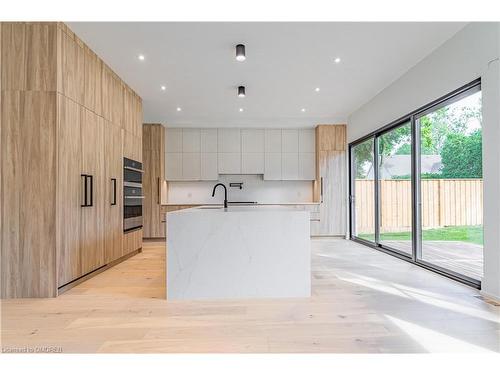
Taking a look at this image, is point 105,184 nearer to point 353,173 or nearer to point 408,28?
point 408,28

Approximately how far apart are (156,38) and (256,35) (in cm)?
109

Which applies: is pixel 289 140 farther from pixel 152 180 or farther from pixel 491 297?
pixel 491 297

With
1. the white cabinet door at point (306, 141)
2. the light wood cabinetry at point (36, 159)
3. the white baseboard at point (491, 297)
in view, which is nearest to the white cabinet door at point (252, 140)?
the white cabinet door at point (306, 141)

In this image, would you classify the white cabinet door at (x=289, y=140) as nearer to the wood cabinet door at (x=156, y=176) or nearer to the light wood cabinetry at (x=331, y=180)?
the light wood cabinetry at (x=331, y=180)

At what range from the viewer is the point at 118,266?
13.6ft

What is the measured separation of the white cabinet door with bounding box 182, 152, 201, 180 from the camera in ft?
22.8

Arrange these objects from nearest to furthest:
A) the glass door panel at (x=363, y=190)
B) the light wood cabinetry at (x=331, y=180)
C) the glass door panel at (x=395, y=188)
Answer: the glass door panel at (x=395, y=188) < the glass door panel at (x=363, y=190) < the light wood cabinetry at (x=331, y=180)

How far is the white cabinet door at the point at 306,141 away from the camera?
7.11 m

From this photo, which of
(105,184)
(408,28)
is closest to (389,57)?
(408,28)

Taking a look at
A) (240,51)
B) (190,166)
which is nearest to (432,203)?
(240,51)

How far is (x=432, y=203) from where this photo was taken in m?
3.92

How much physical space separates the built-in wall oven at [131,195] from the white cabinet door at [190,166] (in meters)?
1.87

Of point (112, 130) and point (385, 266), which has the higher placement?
point (112, 130)

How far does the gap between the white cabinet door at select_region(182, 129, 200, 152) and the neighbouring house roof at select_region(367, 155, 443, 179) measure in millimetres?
3842
